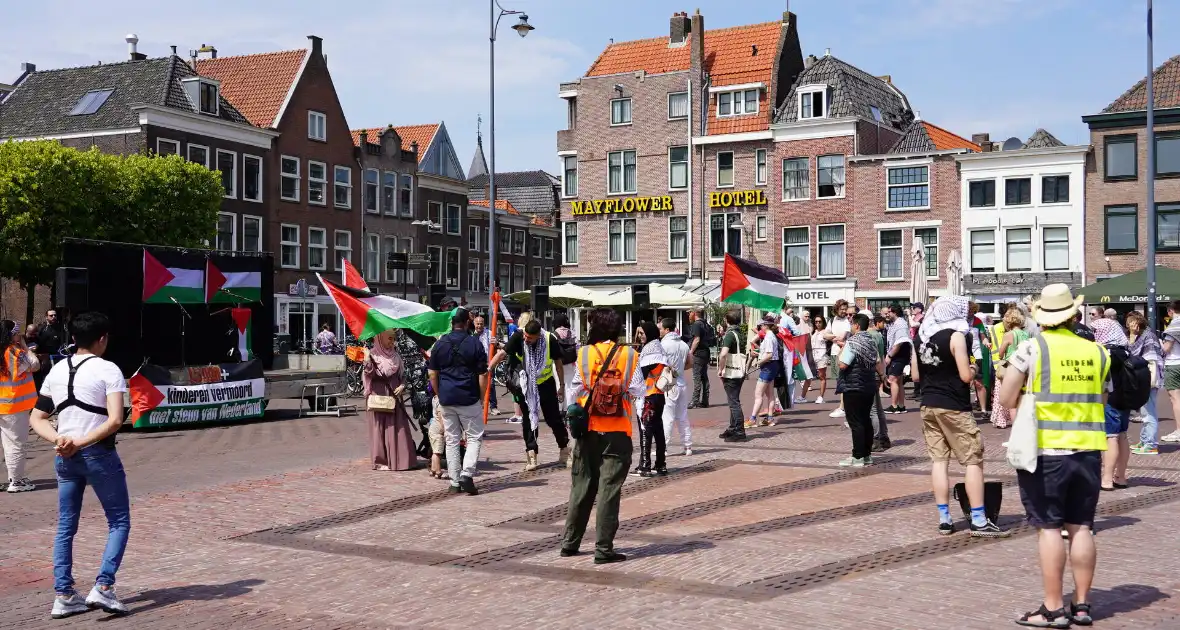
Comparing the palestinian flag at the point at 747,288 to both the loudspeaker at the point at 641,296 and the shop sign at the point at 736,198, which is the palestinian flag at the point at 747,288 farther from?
the shop sign at the point at 736,198

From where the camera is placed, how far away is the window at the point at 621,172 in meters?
52.1

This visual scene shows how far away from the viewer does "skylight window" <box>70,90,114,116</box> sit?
142ft

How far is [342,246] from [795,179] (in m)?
19.2

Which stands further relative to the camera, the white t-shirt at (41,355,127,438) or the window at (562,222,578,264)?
the window at (562,222,578,264)

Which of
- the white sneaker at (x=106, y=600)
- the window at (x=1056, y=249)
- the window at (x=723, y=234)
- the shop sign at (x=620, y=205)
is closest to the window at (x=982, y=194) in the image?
the window at (x=1056, y=249)

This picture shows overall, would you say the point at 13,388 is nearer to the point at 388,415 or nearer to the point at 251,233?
the point at 388,415

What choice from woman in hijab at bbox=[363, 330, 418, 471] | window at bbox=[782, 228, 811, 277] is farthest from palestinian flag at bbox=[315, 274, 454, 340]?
window at bbox=[782, 228, 811, 277]

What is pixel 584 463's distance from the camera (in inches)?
326

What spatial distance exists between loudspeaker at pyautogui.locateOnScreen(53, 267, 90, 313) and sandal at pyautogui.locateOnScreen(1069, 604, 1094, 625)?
52.1ft

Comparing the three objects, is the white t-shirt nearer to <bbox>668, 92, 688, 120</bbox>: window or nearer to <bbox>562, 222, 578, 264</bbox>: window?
<bbox>668, 92, 688, 120</bbox>: window

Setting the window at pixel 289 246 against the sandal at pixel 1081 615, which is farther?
the window at pixel 289 246

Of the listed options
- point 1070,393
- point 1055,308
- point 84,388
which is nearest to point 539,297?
point 84,388

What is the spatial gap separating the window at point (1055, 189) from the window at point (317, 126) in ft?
94.0

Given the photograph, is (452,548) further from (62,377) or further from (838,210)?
(838,210)
